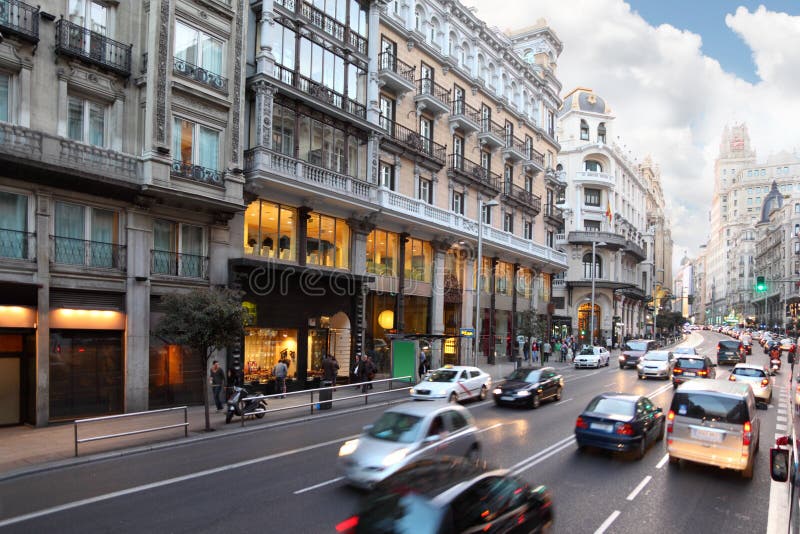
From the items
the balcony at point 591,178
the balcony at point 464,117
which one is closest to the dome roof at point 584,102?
the balcony at point 591,178

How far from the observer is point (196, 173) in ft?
68.9

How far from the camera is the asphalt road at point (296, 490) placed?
9.13m

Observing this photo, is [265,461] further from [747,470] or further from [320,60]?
[320,60]

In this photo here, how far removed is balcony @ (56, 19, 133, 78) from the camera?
17.8 meters

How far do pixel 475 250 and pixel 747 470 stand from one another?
2787cm

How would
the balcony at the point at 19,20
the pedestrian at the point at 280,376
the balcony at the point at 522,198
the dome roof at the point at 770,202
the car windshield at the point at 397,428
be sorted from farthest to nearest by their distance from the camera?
1. the dome roof at the point at 770,202
2. the balcony at the point at 522,198
3. the pedestrian at the point at 280,376
4. the balcony at the point at 19,20
5. the car windshield at the point at 397,428

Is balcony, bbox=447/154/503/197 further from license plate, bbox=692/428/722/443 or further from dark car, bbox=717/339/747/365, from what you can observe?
license plate, bbox=692/428/722/443

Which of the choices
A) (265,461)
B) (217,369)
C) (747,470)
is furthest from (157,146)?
(747,470)

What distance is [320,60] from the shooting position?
26094 millimetres

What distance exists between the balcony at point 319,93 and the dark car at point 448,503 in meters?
20.6

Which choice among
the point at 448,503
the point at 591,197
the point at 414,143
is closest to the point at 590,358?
the point at 414,143

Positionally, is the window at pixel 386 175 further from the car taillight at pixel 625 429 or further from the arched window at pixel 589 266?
the arched window at pixel 589 266

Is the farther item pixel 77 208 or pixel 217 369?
pixel 217 369

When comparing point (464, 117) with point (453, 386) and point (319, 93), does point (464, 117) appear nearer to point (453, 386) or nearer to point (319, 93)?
point (319, 93)
